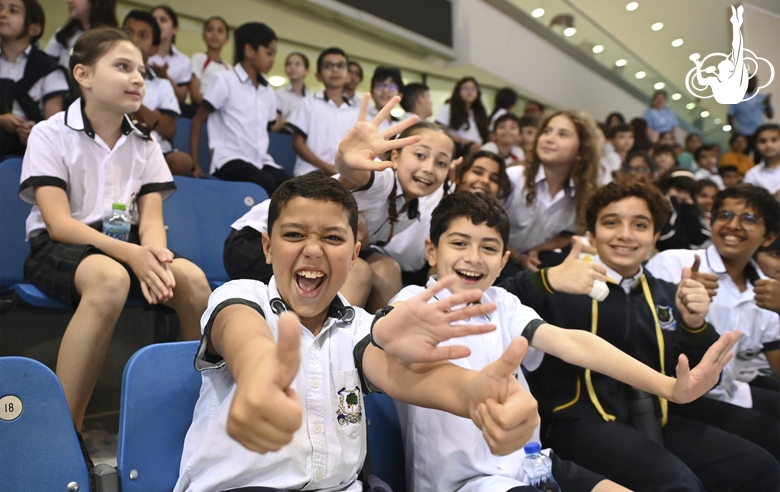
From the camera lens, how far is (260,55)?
11.6 feet

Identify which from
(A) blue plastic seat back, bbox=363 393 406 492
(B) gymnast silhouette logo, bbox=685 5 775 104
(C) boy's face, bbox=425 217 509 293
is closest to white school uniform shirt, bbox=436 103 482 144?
(B) gymnast silhouette logo, bbox=685 5 775 104

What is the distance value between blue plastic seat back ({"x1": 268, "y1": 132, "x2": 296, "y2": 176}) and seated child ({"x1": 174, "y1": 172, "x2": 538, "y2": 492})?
8.36 feet

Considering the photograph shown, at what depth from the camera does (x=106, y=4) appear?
2898 millimetres

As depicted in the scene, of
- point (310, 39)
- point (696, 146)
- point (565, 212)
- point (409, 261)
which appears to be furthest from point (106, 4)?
point (696, 146)

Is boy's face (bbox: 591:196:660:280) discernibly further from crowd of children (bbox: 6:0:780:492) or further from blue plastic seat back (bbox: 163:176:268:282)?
blue plastic seat back (bbox: 163:176:268:282)

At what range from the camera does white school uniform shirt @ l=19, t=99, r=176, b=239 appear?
74.4 inches

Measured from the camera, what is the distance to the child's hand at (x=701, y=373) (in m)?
1.22

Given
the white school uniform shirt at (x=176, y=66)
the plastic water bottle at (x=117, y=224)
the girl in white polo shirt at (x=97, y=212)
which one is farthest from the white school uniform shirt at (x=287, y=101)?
the plastic water bottle at (x=117, y=224)

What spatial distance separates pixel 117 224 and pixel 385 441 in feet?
3.46

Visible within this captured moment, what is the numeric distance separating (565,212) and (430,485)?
172 cm

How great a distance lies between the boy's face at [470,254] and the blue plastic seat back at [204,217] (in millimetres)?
1122

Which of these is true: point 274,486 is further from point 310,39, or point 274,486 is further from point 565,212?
point 310,39

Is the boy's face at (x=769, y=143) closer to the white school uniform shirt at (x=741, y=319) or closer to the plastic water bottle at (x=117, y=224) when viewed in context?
the white school uniform shirt at (x=741, y=319)

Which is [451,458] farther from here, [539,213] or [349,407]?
[539,213]
